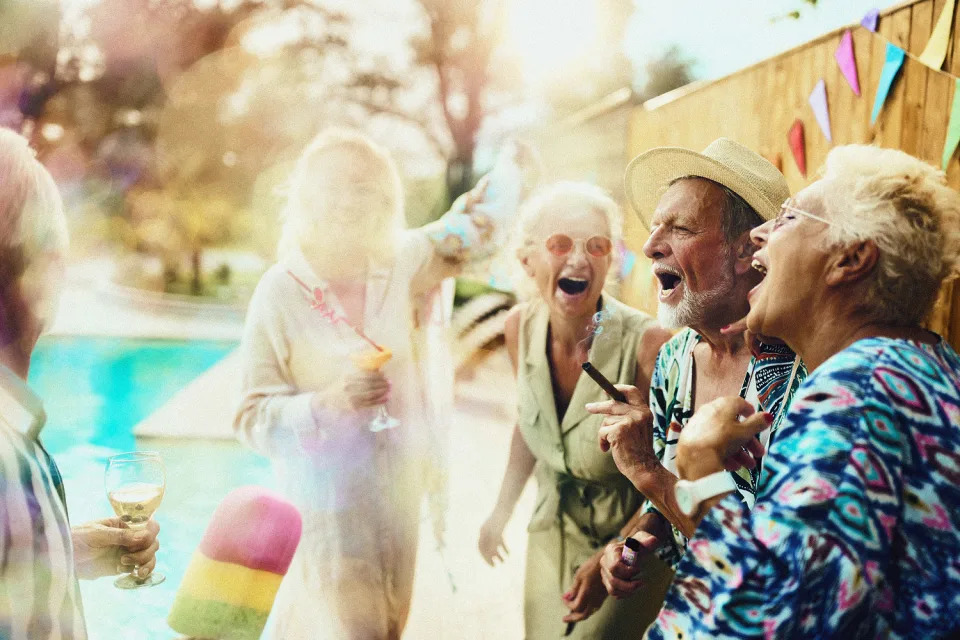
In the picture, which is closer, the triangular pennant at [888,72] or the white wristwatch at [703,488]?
the white wristwatch at [703,488]

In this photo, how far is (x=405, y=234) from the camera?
2.47m

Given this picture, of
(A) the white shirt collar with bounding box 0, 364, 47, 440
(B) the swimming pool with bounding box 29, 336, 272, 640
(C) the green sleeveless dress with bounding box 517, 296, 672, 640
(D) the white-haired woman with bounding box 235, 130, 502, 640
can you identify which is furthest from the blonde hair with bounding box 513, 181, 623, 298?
(B) the swimming pool with bounding box 29, 336, 272, 640

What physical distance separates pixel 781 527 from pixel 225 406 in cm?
536

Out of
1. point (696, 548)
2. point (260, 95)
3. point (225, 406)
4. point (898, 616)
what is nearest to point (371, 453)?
point (696, 548)

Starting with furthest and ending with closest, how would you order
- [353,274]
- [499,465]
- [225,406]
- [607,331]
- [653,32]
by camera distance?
1. [225,406]
2. [499,465]
3. [653,32]
4. [353,274]
5. [607,331]

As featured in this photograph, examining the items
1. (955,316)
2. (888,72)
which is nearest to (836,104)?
(888,72)

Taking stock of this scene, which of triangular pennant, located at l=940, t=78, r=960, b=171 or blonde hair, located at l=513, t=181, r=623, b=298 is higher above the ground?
triangular pennant, located at l=940, t=78, r=960, b=171

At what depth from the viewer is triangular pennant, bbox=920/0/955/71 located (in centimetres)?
193

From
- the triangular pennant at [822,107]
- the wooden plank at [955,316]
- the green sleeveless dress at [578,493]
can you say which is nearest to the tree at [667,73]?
the triangular pennant at [822,107]

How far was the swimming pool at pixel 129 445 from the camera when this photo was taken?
315 cm

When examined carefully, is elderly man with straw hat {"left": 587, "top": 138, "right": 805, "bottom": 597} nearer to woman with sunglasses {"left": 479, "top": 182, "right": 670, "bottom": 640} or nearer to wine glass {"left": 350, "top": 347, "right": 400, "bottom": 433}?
woman with sunglasses {"left": 479, "top": 182, "right": 670, "bottom": 640}

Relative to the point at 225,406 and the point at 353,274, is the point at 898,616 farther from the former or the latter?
the point at 225,406

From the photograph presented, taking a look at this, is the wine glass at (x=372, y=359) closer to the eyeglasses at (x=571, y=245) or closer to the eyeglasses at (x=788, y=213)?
the eyeglasses at (x=571, y=245)

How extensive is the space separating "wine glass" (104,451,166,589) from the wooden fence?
1.79 m
